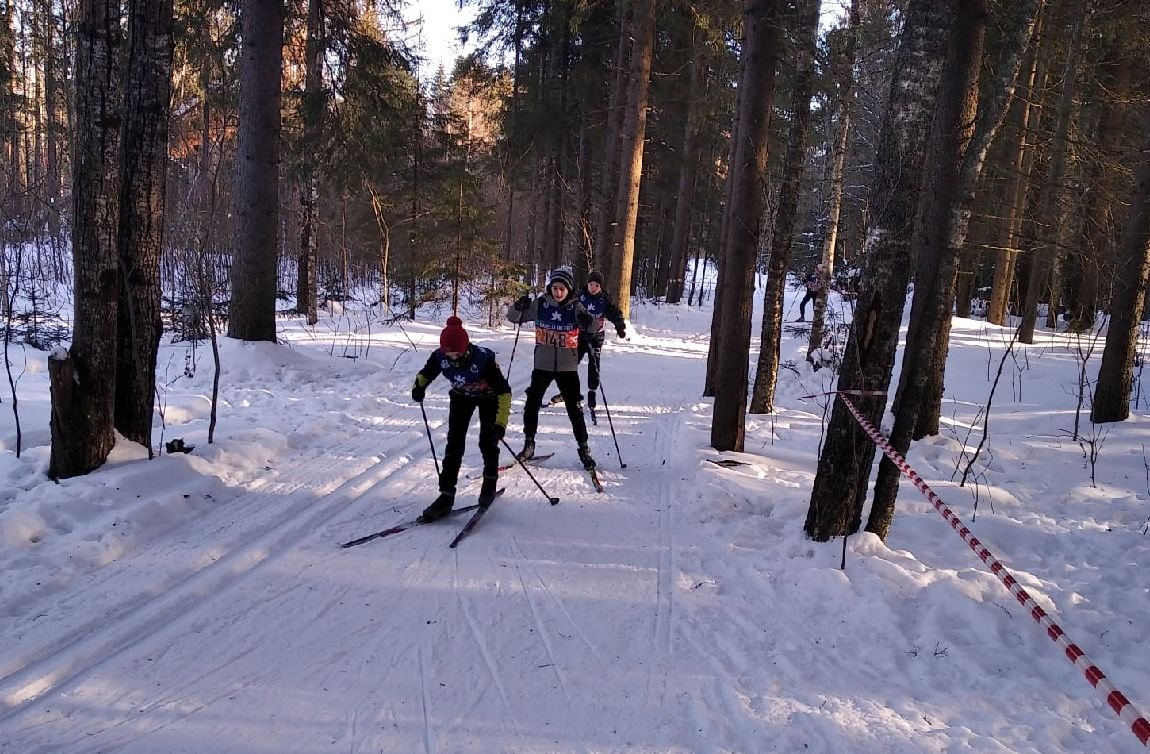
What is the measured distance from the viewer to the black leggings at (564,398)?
7395 mm

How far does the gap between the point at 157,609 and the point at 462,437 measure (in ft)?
8.31

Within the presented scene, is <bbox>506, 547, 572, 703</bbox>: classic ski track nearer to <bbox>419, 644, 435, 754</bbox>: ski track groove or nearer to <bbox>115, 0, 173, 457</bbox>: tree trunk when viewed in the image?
<bbox>419, 644, 435, 754</bbox>: ski track groove

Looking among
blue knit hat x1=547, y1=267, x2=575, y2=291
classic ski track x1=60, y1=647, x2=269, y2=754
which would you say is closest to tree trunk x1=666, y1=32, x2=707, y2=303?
blue knit hat x1=547, y1=267, x2=575, y2=291

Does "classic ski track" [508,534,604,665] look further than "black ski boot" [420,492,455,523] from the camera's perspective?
No

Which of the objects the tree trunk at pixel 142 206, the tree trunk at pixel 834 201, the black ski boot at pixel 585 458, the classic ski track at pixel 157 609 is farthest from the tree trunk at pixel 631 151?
the classic ski track at pixel 157 609

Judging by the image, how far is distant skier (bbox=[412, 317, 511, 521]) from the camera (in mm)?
5641

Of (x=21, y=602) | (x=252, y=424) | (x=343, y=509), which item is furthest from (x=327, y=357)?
(x=21, y=602)

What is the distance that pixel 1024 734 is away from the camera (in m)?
3.15

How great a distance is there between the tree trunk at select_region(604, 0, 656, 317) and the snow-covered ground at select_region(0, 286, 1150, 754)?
431 inches

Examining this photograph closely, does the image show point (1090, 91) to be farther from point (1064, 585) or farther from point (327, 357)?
point (327, 357)

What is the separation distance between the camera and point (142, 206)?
5.77 meters

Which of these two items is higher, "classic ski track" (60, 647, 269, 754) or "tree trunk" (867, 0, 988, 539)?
"tree trunk" (867, 0, 988, 539)

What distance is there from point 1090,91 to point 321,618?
18492 millimetres

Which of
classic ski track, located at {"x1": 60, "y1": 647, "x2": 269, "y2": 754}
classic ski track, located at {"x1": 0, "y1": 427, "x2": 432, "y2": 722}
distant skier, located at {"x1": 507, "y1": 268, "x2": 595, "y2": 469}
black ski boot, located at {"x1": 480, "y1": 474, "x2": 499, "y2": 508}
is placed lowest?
classic ski track, located at {"x1": 60, "y1": 647, "x2": 269, "y2": 754}
